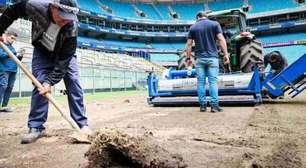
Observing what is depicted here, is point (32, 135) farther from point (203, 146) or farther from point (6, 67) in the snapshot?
point (6, 67)

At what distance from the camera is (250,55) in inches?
304

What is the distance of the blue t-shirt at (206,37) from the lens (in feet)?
19.4

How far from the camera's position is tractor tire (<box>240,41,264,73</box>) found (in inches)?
302

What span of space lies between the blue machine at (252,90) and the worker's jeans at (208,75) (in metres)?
0.91

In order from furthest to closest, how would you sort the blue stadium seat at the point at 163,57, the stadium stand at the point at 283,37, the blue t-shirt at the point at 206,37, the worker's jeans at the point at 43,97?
the blue stadium seat at the point at 163,57 < the stadium stand at the point at 283,37 < the blue t-shirt at the point at 206,37 < the worker's jeans at the point at 43,97

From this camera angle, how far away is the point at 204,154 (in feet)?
7.74

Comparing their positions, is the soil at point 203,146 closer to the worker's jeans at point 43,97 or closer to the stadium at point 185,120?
the stadium at point 185,120

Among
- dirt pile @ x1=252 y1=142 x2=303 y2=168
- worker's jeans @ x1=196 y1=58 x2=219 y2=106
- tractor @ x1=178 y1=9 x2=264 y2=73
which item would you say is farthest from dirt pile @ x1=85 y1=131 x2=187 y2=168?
tractor @ x1=178 y1=9 x2=264 y2=73

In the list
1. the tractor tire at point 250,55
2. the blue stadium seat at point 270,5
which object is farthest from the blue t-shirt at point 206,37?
the blue stadium seat at point 270,5

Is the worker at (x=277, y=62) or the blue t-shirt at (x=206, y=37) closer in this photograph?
the blue t-shirt at (x=206, y=37)

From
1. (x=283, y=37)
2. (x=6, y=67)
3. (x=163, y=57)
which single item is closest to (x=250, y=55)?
(x=6, y=67)

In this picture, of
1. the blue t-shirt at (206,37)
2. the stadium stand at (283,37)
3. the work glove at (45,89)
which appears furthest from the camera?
the stadium stand at (283,37)

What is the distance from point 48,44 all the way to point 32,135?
2.98 ft

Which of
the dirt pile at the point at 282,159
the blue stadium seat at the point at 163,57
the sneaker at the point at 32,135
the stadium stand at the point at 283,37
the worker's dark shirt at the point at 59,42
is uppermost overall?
the stadium stand at the point at 283,37
